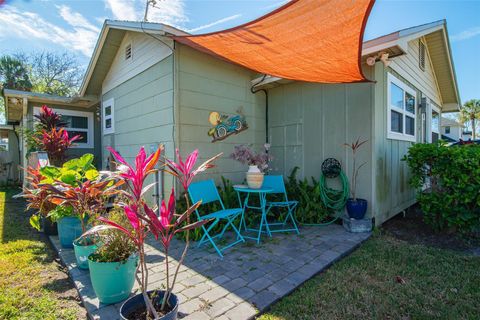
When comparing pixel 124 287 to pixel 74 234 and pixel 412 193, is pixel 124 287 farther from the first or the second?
pixel 412 193

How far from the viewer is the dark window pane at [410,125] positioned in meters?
5.53

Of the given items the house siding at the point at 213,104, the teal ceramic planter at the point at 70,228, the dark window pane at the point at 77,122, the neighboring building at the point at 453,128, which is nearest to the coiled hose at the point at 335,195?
the house siding at the point at 213,104

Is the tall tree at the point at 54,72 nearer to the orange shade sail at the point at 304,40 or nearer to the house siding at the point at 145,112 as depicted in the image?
the house siding at the point at 145,112

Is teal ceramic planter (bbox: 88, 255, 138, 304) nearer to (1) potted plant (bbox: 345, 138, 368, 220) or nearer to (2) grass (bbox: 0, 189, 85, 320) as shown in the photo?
(2) grass (bbox: 0, 189, 85, 320)

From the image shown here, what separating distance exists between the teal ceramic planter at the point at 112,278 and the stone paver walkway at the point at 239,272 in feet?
0.30

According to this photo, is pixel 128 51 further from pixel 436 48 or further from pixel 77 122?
pixel 436 48

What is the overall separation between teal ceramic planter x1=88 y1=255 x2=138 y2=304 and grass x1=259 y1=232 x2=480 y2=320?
1.20m

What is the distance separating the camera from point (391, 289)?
2434 millimetres

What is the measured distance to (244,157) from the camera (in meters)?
4.05

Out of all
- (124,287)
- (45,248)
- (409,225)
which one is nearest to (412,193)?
(409,225)

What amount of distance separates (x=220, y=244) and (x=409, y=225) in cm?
355

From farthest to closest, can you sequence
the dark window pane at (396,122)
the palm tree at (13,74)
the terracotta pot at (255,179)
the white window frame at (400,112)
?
the palm tree at (13,74)
the dark window pane at (396,122)
the white window frame at (400,112)
the terracotta pot at (255,179)

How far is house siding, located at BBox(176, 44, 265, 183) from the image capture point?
4.35 m

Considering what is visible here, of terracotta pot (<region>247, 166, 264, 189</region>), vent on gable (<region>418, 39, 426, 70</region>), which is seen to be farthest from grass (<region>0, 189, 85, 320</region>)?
vent on gable (<region>418, 39, 426, 70</region>)
